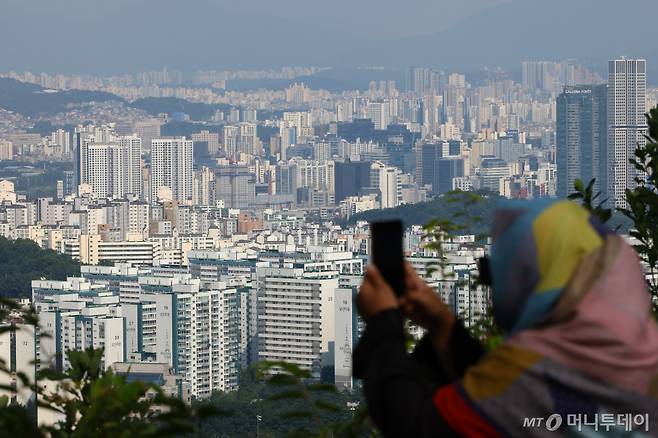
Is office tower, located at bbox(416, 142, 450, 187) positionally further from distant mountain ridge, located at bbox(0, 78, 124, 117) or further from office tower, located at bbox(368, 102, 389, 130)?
distant mountain ridge, located at bbox(0, 78, 124, 117)

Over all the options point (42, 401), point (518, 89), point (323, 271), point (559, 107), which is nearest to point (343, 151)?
point (559, 107)

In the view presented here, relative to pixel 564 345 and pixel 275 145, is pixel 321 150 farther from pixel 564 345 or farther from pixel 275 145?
pixel 564 345

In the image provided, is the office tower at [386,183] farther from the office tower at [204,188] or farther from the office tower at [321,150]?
the office tower at [321,150]

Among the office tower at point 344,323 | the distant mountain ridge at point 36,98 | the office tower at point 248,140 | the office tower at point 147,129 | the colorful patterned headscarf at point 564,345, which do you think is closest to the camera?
the colorful patterned headscarf at point 564,345

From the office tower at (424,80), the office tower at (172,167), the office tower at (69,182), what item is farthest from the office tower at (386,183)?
the office tower at (424,80)

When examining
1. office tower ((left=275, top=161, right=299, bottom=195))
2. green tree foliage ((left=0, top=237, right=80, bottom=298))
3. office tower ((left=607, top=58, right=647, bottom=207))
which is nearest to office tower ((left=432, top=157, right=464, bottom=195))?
office tower ((left=275, top=161, right=299, bottom=195))

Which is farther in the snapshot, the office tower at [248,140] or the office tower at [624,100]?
the office tower at [248,140]
